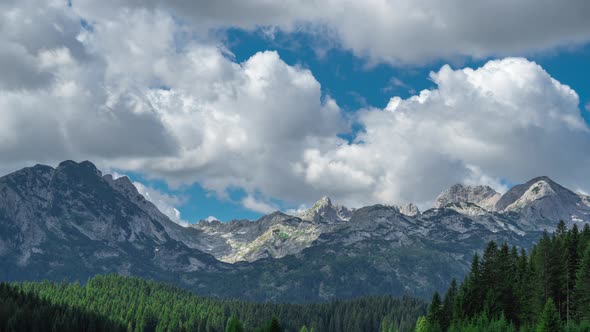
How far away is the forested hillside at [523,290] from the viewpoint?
395ft

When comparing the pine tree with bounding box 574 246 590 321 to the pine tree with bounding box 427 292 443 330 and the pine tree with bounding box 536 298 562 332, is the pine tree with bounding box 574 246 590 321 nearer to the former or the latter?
the pine tree with bounding box 536 298 562 332

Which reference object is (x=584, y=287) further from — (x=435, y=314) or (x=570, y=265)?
(x=435, y=314)

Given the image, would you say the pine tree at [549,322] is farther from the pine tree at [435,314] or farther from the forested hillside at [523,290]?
the pine tree at [435,314]

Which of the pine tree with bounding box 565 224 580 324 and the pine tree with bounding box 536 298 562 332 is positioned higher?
the pine tree with bounding box 565 224 580 324

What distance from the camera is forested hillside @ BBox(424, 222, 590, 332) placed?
120 m

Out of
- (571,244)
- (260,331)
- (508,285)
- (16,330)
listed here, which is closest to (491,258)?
(508,285)

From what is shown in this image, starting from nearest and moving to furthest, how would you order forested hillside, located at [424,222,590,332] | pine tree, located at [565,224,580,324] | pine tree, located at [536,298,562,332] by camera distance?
pine tree, located at [536,298,562,332], forested hillside, located at [424,222,590,332], pine tree, located at [565,224,580,324]

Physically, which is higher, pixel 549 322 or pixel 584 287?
pixel 584 287

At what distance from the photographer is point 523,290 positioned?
137125 millimetres

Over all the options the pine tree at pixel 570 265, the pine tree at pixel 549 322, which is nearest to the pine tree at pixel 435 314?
the pine tree at pixel 570 265

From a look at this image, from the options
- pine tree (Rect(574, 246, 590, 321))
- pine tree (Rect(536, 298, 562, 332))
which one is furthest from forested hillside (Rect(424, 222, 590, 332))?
pine tree (Rect(536, 298, 562, 332))

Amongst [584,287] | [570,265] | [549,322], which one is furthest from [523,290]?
[549,322]

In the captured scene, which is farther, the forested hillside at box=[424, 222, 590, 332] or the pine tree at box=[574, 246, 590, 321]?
the forested hillside at box=[424, 222, 590, 332]

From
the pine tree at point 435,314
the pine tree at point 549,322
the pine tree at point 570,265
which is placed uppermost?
the pine tree at point 570,265
